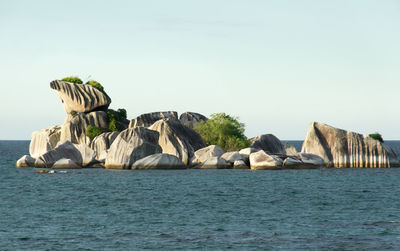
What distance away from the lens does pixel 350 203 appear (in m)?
40.2

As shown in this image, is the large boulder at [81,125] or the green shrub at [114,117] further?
the green shrub at [114,117]

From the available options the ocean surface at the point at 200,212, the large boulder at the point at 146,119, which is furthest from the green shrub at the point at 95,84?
the ocean surface at the point at 200,212

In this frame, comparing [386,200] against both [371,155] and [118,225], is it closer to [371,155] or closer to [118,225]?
[118,225]

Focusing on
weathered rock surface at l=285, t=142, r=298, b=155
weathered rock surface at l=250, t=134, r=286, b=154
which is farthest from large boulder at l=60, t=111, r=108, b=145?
weathered rock surface at l=285, t=142, r=298, b=155

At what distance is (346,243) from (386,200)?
1714 cm

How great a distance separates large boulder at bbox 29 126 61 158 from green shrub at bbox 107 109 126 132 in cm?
760

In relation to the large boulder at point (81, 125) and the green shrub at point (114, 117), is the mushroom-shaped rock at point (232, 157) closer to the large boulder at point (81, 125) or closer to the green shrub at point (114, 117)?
the green shrub at point (114, 117)

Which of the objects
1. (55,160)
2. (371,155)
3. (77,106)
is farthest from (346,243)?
(77,106)

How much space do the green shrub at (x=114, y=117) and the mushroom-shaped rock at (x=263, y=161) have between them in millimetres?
24963

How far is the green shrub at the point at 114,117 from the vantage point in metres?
87.6

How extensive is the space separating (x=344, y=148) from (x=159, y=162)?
2130 centimetres

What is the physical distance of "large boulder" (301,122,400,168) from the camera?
6919cm

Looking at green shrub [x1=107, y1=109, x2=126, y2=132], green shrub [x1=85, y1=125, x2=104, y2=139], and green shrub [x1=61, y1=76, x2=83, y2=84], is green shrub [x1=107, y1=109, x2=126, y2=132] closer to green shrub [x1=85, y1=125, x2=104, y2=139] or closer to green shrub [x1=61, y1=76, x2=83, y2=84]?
green shrub [x1=85, y1=125, x2=104, y2=139]

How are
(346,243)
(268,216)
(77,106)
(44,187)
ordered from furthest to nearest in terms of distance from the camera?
1. (77,106)
2. (44,187)
3. (268,216)
4. (346,243)
